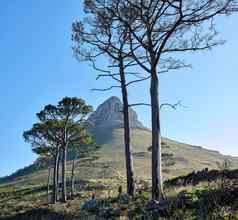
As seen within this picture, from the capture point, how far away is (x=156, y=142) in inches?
479

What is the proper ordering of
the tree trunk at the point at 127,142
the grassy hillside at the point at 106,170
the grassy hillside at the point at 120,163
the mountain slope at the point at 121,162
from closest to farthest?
the tree trunk at the point at 127,142 → the grassy hillside at the point at 106,170 → the mountain slope at the point at 121,162 → the grassy hillside at the point at 120,163

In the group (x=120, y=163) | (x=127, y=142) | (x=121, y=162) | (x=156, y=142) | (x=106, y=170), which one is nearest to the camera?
(x=156, y=142)

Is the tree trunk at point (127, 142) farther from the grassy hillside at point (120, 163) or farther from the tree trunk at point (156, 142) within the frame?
the grassy hillside at point (120, 163)

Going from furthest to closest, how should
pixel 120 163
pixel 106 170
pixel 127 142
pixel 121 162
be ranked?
pixel 121 162, pixel 120 163, pixel 106 170, pixel 127 142

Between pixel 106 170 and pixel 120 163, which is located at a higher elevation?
pixel 120 163

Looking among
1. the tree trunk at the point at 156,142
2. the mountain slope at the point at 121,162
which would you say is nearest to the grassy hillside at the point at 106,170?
the mountain slope at the point at 121,162

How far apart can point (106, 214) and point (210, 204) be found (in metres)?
3.13

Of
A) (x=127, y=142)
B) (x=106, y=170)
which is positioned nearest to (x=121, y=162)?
(x=106, y=170)

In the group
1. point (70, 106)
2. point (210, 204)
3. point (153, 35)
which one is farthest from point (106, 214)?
point (70, 106)

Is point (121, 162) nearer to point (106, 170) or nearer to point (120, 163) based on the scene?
point (120, 163)

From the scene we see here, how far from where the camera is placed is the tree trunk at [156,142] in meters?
11.6

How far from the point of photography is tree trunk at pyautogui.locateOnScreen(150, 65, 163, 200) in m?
11.6

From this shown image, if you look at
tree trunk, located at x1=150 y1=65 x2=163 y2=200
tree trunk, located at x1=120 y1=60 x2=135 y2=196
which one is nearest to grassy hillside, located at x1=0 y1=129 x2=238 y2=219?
tree trunk, located at x1=120 y1=60 x2=135 y2=196

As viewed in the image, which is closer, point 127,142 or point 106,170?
point 127,142
